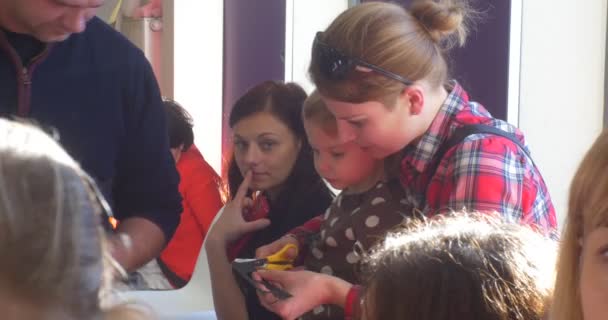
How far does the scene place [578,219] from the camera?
44.6 inches

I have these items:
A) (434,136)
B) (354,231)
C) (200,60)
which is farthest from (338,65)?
(200,60)

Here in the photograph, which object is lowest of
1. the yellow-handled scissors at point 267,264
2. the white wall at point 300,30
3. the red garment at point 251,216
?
the red garment at point 251,216

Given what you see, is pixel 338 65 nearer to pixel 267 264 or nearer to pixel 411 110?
pixel 411 110

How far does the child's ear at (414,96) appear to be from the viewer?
205cm

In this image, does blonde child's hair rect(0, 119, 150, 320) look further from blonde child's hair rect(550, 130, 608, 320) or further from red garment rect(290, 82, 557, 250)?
red garment rect(290, 82, 557, 250)

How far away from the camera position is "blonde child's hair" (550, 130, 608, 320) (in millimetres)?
1078

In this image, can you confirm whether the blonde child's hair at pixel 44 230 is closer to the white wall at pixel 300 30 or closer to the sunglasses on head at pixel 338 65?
the sunglasses on head at pixel 338 65

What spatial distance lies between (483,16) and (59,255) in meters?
2.21

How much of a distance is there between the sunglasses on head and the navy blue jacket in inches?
14.5

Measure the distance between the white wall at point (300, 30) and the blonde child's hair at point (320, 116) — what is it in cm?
243

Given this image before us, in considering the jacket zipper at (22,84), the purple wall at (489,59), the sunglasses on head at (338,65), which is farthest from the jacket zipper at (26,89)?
the purple wall at (489,59)

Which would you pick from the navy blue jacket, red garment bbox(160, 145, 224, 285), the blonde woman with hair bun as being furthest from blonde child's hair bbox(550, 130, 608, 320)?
red garment bbox(160, 145, 224, 285)

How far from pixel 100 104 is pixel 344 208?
25.1 inches

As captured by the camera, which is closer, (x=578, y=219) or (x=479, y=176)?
(x=578, y=219)
